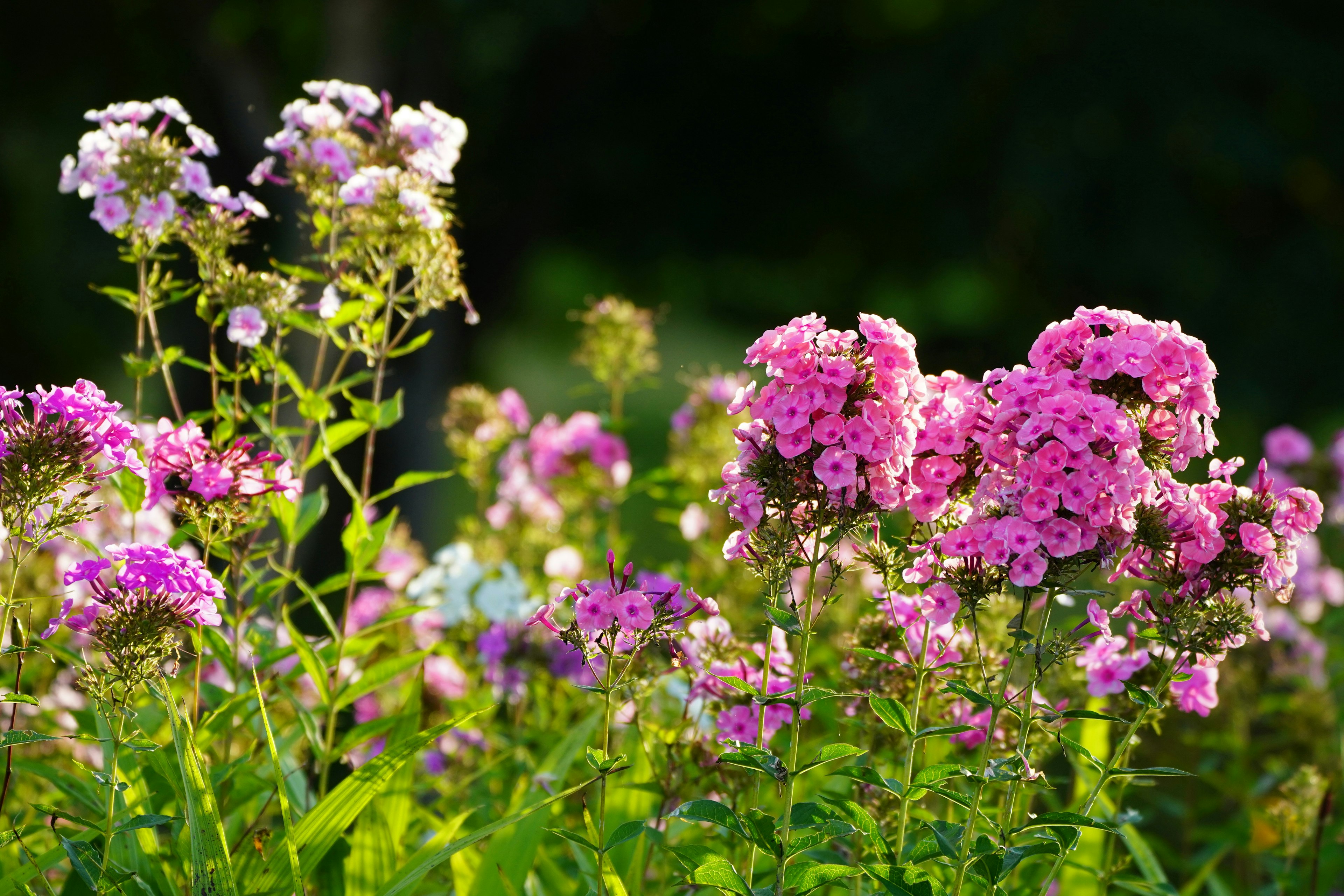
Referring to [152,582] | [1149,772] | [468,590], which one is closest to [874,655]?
[1149,772]

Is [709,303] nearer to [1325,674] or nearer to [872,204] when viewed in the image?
[872,204]

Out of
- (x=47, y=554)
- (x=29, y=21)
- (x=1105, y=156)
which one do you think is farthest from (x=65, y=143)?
(x=1105, y=156)

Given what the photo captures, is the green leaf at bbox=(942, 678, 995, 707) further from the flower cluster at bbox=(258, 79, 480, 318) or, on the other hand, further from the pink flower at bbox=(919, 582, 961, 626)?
the flower cluster at bbox=(258, 79, 480, 318)

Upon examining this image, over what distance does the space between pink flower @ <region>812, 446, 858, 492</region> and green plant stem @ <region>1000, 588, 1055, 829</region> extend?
349 millimetres

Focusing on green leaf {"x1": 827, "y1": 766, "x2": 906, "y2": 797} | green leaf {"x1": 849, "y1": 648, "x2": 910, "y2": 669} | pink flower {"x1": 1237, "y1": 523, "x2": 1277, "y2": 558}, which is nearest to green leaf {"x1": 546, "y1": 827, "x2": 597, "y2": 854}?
green leaf {"x1": 827, "y1": 766, "x2": 906, "y2": 797}

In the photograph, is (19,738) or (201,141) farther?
(201,141)

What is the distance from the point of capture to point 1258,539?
1.69m

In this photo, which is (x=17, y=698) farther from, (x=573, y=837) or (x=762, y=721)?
(x=762, y=721)

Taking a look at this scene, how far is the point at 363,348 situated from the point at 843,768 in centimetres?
125

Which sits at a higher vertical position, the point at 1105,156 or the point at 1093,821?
the point at 1105,156

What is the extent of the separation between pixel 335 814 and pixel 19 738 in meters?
0.58

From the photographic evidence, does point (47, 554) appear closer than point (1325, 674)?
Yes

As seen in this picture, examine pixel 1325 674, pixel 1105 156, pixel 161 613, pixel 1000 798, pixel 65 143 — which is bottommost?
pixel 161 613

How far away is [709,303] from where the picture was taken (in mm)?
10609
